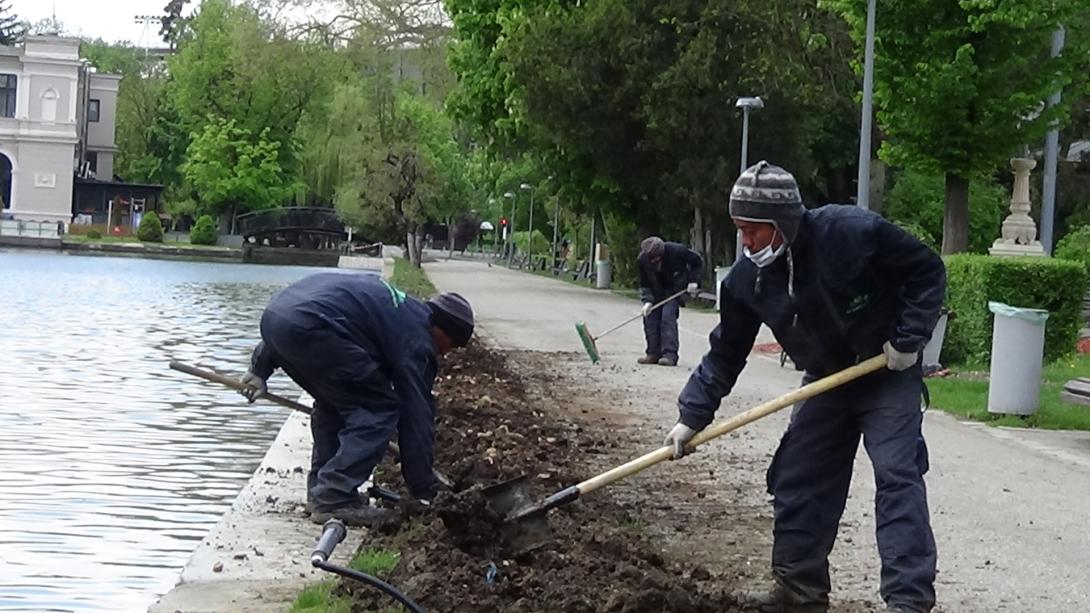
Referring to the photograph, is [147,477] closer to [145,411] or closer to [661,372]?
[145,411]

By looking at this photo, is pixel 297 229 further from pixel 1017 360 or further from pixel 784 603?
pixel 784 603

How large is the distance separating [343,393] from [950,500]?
4.06m

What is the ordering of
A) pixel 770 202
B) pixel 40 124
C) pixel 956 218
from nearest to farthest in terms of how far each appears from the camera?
1. pixel 770 202
2. pixel 956 218
3. pixel 40 124

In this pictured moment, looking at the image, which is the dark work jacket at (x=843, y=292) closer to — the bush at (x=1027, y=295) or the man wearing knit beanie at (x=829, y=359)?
the man wearing knit beanie at (x=829, y=359)

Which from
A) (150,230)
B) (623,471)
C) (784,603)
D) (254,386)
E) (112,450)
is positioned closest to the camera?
(784,603)

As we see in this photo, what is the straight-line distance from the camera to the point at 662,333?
21.2 metres

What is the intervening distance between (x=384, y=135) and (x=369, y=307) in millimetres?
57727

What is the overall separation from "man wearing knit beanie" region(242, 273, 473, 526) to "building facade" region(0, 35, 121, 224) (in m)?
84.9

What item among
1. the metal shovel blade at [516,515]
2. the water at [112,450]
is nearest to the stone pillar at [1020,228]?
the water at [112,450]

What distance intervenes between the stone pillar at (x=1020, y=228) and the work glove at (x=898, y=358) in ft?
60.9

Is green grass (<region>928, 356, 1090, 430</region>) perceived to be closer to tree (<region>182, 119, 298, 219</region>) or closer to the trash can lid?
the trash can lid

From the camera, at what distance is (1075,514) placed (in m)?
10.3

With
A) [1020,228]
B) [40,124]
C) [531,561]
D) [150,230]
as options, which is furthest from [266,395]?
[40,124]

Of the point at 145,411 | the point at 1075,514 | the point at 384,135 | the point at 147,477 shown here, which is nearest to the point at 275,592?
the point at 147,477
